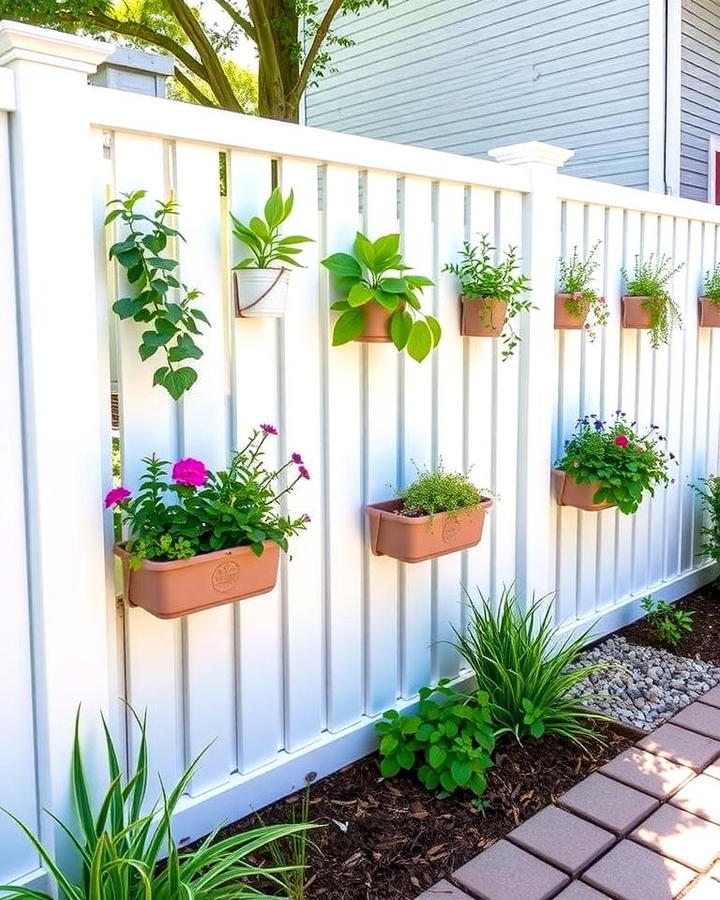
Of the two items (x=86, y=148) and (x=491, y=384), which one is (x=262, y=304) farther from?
(x=491, y=384)

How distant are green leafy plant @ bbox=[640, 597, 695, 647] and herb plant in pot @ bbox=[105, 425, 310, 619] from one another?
2306mm

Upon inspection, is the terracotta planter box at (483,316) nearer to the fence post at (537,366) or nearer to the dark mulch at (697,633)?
the fence post at (537,366)

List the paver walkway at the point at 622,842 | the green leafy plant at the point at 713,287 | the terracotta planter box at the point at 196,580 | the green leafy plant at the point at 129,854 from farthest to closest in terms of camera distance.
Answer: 1. the green leafy plant at the point at 713,287
2. the paver walkway at the point at 622,842
3. the terracotta planter box at the point at 196,580
4. the green leafy plant at the point at 129,854

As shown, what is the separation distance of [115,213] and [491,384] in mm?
1612

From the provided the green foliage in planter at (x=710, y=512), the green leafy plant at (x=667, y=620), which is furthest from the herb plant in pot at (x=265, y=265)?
the green foliage in planter at (x=710, y=512)

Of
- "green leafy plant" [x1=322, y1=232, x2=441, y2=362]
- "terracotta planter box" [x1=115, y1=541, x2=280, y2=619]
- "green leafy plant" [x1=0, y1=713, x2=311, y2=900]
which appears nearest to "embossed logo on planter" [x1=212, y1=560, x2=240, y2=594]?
"terracotta planter box" [x1=115, y1=541, x2=280, y2=619]

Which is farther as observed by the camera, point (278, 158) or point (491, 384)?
point (491, 384)

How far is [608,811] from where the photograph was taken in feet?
8.25

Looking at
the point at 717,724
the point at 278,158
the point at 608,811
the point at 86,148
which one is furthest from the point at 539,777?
the point at 86,148

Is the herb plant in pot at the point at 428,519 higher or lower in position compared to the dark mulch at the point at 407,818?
higher

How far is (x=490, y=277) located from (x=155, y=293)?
1297mm

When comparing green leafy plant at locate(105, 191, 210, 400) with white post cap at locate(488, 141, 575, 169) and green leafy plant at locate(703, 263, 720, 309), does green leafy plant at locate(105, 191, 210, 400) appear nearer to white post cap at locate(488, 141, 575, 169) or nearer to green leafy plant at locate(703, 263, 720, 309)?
white post cap at locate(488, 141, 575, 169)

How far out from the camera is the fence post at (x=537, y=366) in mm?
3189

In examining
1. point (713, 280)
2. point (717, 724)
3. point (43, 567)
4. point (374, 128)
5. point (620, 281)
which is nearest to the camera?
point (43, 567)
